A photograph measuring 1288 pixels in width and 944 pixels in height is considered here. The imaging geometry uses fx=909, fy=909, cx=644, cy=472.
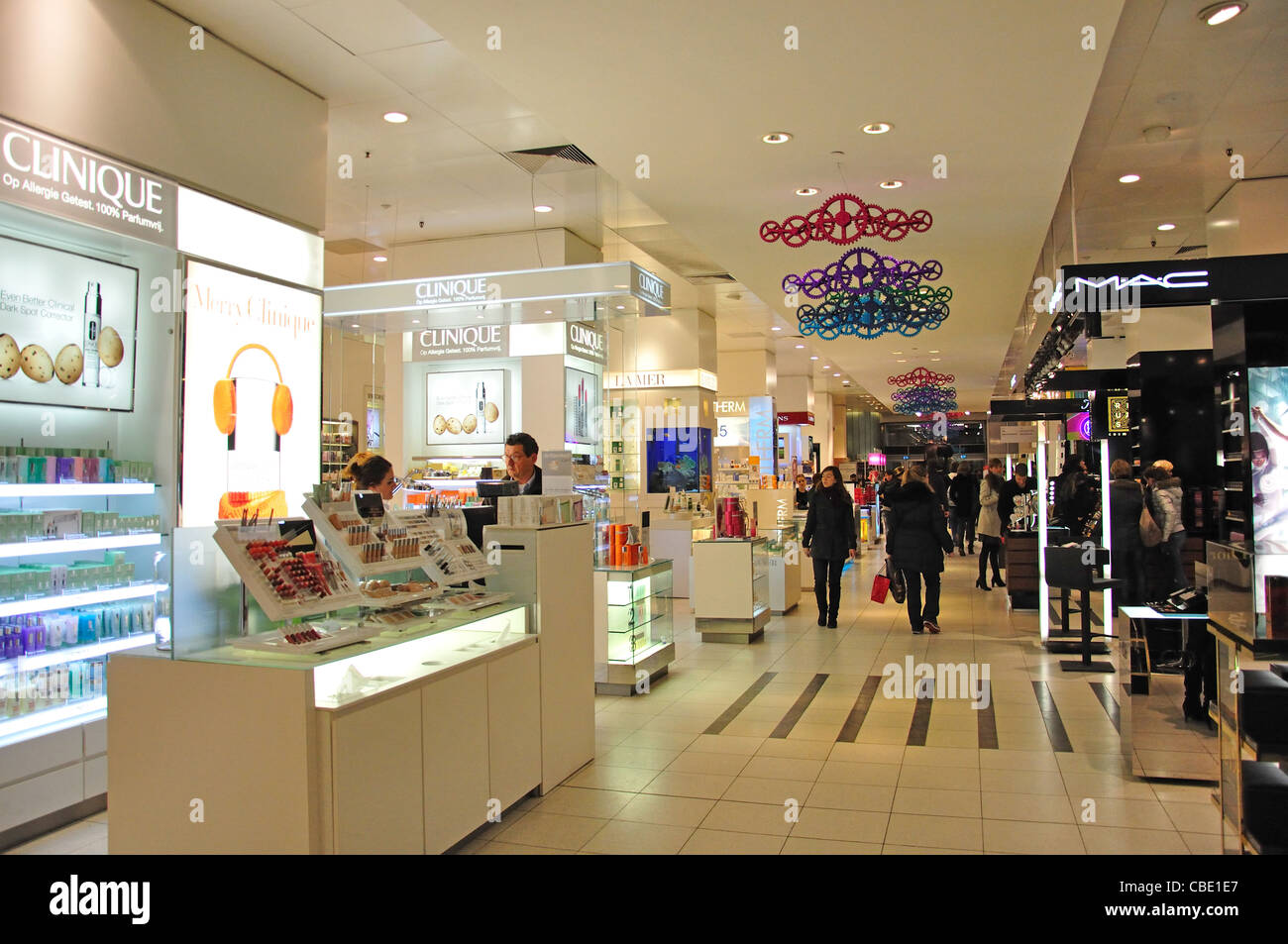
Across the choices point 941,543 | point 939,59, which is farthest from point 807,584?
point 939,59

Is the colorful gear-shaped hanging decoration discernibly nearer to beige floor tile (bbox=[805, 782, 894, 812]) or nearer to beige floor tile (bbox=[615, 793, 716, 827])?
beige floor tile (bbox=[805, 782, 894, 812])

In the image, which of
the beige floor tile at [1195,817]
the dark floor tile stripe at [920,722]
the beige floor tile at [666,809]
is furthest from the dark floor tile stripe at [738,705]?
the beige floor tile at [1195,817]

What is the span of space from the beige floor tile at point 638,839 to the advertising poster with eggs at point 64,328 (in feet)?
11.0

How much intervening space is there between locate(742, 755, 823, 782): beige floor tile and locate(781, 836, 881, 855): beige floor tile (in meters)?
0.81

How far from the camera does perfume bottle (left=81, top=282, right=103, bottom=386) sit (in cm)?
470

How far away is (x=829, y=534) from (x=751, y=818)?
5.27 meters

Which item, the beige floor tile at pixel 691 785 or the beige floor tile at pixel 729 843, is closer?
the beige floor tile at pixel 729 843

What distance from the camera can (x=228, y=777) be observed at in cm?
283

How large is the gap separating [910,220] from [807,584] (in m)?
6.76

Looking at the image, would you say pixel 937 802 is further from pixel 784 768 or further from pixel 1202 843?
pixel 1202 843

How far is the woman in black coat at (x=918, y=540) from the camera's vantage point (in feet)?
28.3

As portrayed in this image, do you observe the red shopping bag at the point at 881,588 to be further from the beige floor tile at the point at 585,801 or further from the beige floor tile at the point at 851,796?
the beige floor tile at the point at 585,801

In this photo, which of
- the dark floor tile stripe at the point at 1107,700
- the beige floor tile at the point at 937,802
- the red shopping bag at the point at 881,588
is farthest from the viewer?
the red shopping bag at the point at 881,588

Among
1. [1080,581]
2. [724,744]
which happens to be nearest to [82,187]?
[724,744]
